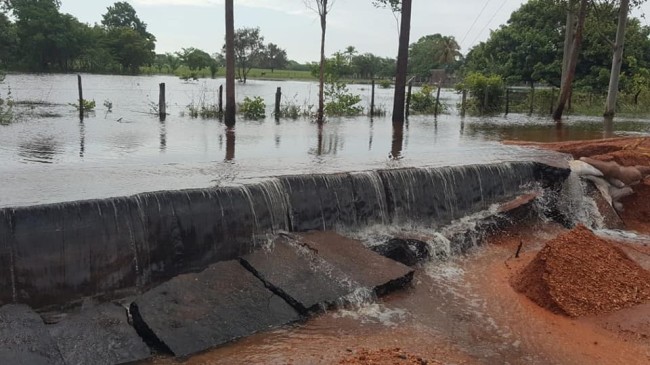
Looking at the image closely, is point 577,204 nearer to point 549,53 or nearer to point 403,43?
point 403,43

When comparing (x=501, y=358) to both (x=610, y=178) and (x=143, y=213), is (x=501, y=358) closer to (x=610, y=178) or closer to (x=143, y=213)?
(x=143, y=213)

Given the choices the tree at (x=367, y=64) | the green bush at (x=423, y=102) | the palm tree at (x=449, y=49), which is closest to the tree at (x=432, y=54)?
the palm tree at (x=449, y=49)

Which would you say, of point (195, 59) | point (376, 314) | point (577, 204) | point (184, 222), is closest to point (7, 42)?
point (195, 59)

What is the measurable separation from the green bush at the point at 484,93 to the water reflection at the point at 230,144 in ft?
49.9

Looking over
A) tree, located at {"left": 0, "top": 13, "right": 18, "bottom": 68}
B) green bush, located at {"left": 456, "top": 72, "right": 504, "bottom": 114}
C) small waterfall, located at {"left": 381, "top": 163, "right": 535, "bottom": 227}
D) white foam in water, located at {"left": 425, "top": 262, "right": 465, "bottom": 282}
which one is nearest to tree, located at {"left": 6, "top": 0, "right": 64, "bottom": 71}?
tree, located at {"left": 0, "top": 13, "right": 18, "bottom": 68}

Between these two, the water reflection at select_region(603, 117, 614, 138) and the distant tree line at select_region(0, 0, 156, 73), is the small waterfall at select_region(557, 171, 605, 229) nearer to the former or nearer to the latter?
the water reflection at select_region(603, 117, 614, 138)

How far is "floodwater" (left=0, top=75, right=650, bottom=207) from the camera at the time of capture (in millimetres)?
7895

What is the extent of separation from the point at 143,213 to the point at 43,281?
4.18 ft

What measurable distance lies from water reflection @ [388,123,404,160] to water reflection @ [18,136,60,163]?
21.3 feet

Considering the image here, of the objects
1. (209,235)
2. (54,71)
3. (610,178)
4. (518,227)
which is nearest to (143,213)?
(209,235)

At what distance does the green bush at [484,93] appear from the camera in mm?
27438

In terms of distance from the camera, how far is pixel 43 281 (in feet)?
19.1

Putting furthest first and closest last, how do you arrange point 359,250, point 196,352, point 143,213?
point 359,250 < point 143,213 < point 196,352

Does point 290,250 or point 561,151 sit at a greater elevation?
point 561,151
